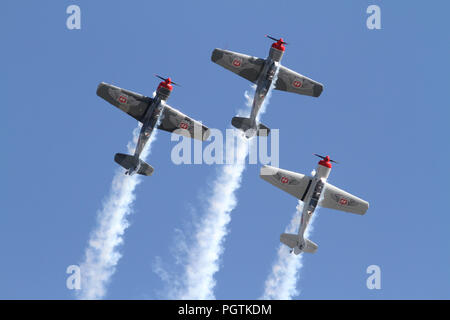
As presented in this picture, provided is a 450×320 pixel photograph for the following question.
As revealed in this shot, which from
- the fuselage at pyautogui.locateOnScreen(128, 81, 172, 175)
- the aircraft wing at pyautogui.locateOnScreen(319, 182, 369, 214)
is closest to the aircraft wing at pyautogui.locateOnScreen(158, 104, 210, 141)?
the fuselage at pyautogui.locateOnScreen(128, 81, 172, 175)

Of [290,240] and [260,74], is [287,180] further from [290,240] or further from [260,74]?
[260,74]

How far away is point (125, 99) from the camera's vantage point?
86.6m

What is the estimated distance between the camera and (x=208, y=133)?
89.2 meters

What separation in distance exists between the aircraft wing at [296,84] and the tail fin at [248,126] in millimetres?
5352

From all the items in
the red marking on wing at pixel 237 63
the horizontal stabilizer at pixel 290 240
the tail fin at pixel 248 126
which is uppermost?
the red marking on wing at pixel 237 63

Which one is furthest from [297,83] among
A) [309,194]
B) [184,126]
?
[184,126]

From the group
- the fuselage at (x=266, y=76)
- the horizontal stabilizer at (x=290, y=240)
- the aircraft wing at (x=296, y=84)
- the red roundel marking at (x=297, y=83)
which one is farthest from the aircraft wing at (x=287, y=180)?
the red roundel marking at (x=297, y=83)

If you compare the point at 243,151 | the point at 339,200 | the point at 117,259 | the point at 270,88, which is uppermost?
the point at 270,88

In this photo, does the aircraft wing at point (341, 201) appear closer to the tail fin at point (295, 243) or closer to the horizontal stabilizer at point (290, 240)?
the tail fin at point (295, 243)

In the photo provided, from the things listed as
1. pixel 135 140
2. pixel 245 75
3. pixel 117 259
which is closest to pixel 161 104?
Answer: pixel 135 140

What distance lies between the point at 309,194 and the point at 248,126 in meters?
9.86

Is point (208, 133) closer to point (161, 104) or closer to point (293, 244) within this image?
point (161, 104)

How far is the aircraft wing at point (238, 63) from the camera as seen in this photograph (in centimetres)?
8881

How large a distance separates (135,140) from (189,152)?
613 cm
